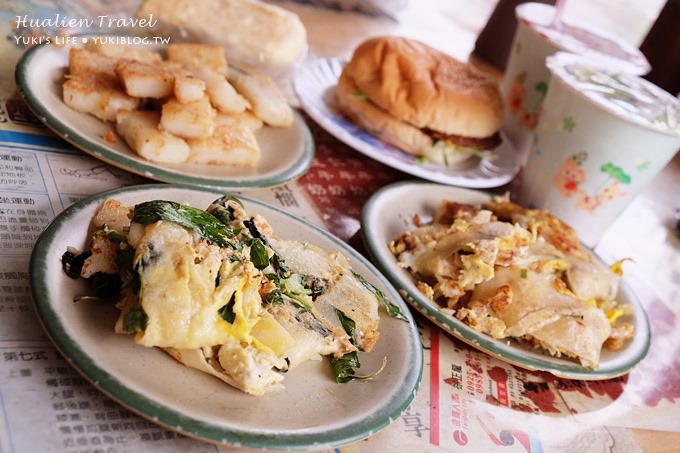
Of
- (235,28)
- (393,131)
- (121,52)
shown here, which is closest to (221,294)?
(121,52)

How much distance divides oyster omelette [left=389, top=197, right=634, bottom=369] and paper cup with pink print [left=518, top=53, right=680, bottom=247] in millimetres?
350

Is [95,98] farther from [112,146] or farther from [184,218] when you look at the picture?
[184,218]

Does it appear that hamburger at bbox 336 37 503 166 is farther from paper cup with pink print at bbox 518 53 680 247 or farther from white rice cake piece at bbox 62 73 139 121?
white rice cake piece at bbox 62 73 139 121

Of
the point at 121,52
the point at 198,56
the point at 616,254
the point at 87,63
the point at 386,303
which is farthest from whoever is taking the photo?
the point at 616,254

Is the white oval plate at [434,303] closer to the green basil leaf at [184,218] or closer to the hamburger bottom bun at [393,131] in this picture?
the hamburger bottom bun at [393,131]

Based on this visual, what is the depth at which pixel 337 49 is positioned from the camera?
10.1 feet

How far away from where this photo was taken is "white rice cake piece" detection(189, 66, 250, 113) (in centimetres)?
186

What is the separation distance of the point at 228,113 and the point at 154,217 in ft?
2.91

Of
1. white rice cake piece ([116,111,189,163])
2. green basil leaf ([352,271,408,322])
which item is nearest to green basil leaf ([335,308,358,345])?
green basil leaf ([352,271,408,322])

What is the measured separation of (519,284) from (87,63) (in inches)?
53.6

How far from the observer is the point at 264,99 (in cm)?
200

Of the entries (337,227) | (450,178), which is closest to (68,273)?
(337,227)

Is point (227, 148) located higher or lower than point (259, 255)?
lower

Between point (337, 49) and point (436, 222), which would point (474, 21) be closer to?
point (337, 49)
